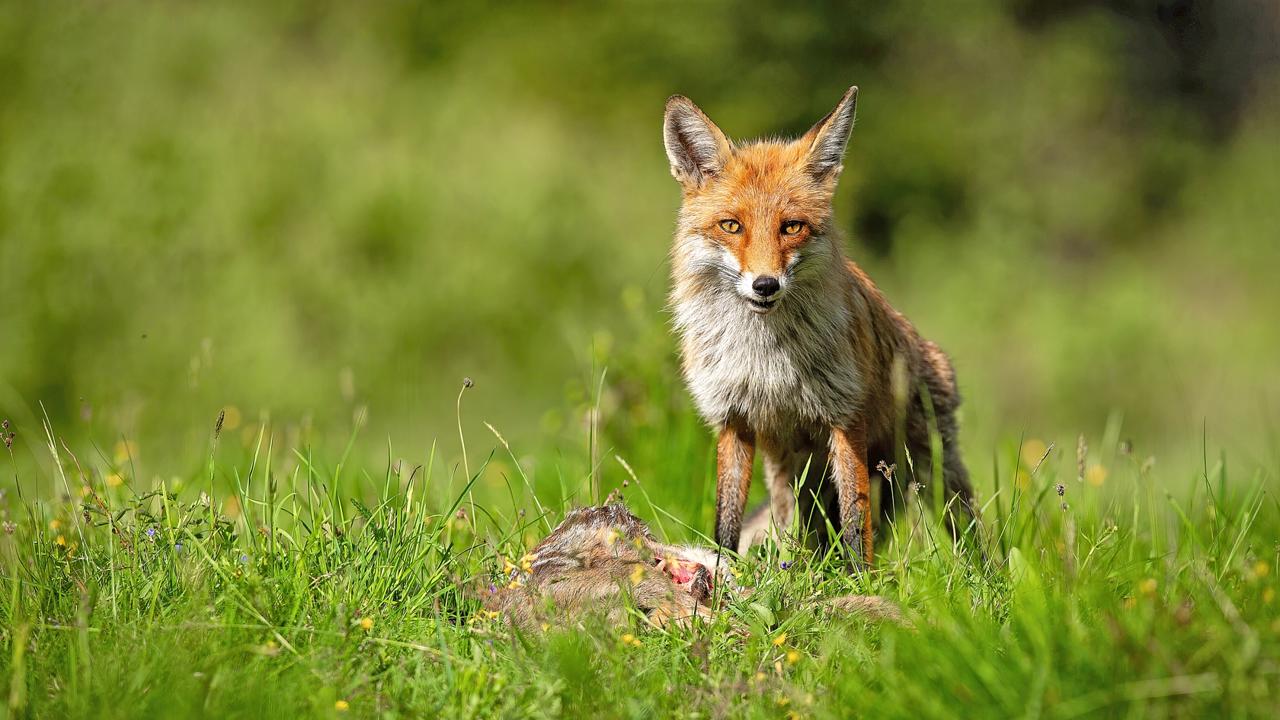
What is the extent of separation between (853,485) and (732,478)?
0.50 m

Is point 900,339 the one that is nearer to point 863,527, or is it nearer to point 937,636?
point 863,527

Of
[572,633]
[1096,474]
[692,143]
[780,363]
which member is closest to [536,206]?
[692,143]

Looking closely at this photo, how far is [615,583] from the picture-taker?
350 cm

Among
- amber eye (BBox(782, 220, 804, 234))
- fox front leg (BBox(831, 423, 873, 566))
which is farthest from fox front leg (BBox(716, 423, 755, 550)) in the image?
amber eye (BBox(782, 220, 804, 234))

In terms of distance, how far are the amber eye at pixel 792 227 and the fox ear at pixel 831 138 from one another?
346 millimetres

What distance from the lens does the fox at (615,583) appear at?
11.0ft

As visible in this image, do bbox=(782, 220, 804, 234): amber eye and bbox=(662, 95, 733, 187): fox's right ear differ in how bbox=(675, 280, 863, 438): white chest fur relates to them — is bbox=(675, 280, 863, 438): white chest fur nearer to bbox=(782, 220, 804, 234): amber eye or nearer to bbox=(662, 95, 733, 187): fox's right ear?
bbox=(782, 220, 804, 234): amber eye

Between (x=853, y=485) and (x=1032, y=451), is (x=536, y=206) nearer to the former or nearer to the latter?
(x=1032, y=451)

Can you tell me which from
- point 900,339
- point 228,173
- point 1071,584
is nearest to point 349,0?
point 228,173

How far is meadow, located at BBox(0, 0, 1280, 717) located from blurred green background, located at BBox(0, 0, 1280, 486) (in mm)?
50

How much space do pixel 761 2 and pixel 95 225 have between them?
→ 9256 mm

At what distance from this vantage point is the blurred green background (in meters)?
10.6

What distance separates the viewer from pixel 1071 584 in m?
3.13

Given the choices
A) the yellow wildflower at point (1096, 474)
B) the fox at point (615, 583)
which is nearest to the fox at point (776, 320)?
the fox at point (615, 583)
